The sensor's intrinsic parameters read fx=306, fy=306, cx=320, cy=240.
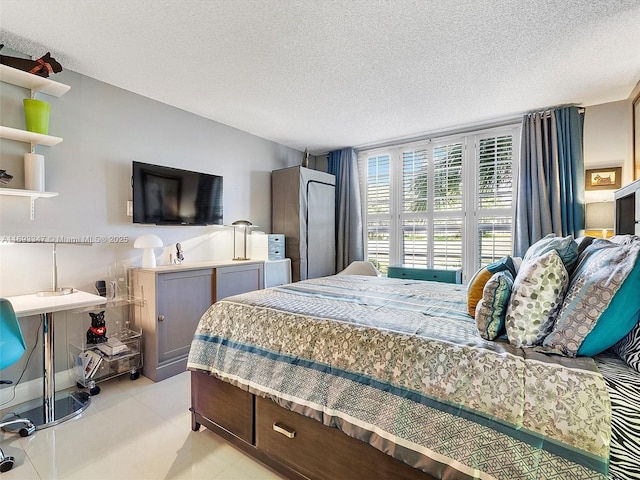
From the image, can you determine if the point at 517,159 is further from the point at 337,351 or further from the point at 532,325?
the point at 337,351

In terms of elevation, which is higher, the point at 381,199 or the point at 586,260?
the point at 381,199

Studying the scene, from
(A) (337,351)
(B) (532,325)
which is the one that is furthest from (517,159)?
(A) (337,351)

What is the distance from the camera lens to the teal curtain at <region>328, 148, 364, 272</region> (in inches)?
191

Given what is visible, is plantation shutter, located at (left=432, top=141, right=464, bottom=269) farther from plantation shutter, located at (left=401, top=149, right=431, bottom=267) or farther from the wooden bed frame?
the wooden bed frame

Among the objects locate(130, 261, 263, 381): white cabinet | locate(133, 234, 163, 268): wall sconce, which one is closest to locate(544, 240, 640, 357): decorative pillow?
locate(130, 261, 263, 381): white cabinet

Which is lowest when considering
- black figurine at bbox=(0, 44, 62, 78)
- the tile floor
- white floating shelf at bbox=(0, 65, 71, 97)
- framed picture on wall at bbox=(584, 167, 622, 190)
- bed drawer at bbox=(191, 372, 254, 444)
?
the tile floor

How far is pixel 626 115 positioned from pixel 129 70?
15.8ft

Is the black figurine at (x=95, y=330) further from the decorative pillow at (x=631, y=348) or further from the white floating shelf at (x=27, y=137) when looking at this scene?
the decorative pillow at (x=631, y=348)

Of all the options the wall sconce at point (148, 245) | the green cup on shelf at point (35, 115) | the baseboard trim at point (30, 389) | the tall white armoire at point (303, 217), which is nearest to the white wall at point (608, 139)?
the tall white armoire at point (303, 217)

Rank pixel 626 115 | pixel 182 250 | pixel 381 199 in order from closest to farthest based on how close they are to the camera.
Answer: pixel 626 115 → pixel 182 250 → pixel 381 199

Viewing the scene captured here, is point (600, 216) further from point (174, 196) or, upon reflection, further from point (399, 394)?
point (174, 196)

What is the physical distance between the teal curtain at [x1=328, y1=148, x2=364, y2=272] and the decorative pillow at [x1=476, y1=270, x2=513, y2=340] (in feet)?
11.7

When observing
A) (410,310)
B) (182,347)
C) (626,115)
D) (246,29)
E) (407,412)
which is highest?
(246,29)

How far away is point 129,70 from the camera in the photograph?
2.58m
